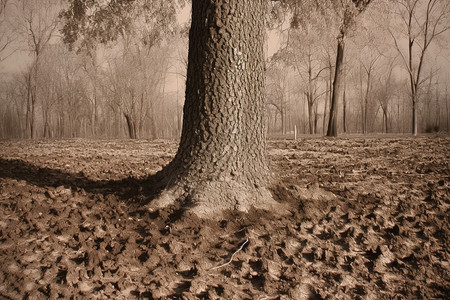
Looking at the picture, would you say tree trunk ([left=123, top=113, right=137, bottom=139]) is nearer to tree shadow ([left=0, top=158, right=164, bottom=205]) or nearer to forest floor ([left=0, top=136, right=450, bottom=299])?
tree shadow ([left=0, top=158, right=164, bottom=205])

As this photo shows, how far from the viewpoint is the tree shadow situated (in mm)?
2949

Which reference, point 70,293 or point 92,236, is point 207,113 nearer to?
point 92,236

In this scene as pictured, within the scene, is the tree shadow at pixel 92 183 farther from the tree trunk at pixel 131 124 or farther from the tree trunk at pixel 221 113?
the tree trunk at pixel 131 124

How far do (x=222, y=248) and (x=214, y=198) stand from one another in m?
0.56

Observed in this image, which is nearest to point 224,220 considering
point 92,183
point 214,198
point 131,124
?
point 214,198

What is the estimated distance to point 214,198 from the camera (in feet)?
8.66

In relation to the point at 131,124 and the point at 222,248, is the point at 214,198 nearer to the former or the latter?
the point at 222,248

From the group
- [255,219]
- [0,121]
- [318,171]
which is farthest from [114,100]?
[0,121]

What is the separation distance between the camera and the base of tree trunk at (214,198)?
8.50 ft

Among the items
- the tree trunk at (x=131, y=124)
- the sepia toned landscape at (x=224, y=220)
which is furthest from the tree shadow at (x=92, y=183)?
the tree trunk at (x=131, y=124)

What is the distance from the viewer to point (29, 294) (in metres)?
1.63

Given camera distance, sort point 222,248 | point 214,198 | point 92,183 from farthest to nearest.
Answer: point 92,183 < point 214,198 < point 222,248

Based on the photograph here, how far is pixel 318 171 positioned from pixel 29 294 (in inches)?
170

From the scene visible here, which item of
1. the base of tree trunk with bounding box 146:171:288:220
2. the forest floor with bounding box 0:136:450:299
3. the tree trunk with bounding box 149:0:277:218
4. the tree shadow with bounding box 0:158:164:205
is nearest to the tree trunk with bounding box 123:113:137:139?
the tree shadow with bounding box 0:158:164:205
